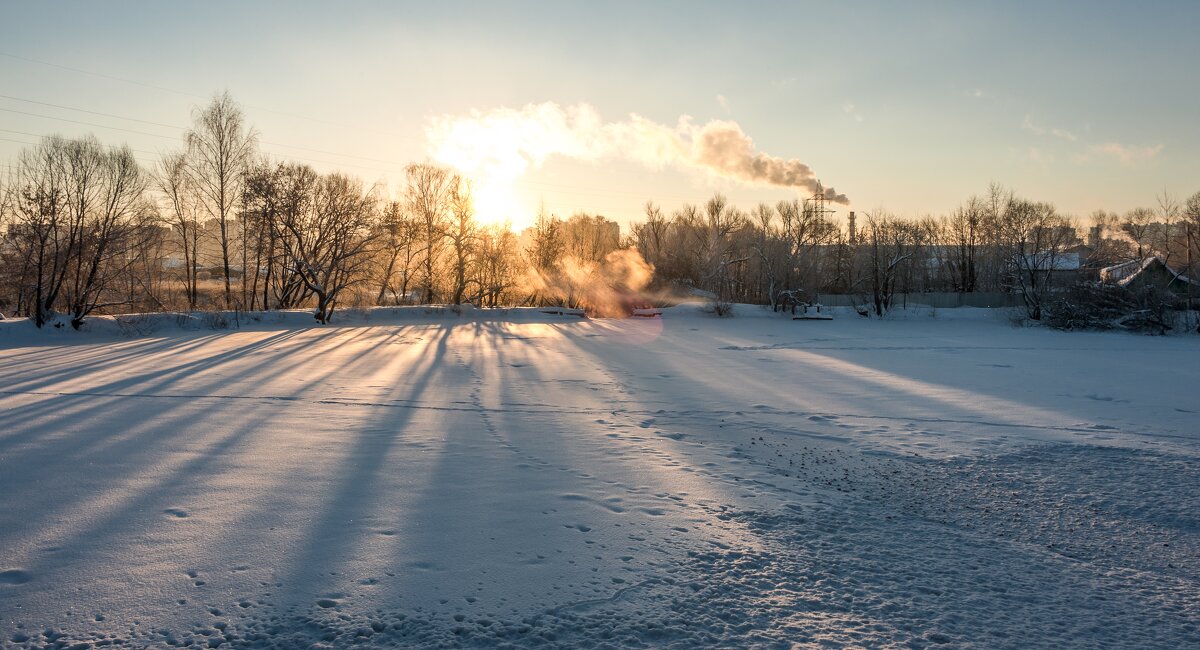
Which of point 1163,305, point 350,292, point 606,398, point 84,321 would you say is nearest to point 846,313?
point 1163,305

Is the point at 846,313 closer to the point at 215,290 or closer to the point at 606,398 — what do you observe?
the point at 606,398

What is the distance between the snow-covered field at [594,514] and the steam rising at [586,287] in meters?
26.3

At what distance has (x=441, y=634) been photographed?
3.10m

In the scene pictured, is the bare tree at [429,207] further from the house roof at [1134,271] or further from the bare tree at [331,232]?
the house roof at [1134,271]

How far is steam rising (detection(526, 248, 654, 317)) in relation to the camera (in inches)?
1483

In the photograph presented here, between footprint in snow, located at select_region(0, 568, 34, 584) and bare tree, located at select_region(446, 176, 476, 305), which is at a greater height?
bare tree, located at select_region(446, 176, 476, 305)

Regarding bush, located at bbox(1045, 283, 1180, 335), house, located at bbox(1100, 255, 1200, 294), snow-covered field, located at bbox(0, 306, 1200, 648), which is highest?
house, located at bbox(1100, 255, 1200, 294)

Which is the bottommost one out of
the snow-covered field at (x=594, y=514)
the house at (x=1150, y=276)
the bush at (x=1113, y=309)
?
the snow-covered field at (x=594, y=514)

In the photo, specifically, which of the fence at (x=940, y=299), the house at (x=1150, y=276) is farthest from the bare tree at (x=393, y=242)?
the house at (x=1150, y=276)

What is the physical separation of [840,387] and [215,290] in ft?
131

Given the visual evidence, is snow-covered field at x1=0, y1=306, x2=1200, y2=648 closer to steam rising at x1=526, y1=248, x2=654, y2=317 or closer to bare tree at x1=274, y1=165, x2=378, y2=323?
bare tree at x1=274, y1=165, x2=378, y2=323

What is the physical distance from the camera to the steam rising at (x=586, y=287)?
124ft

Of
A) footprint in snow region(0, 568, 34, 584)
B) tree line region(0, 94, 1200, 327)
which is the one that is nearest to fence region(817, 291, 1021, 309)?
tree line region(0, 94, 1200, 327)

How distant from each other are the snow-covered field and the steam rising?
2630 cm
